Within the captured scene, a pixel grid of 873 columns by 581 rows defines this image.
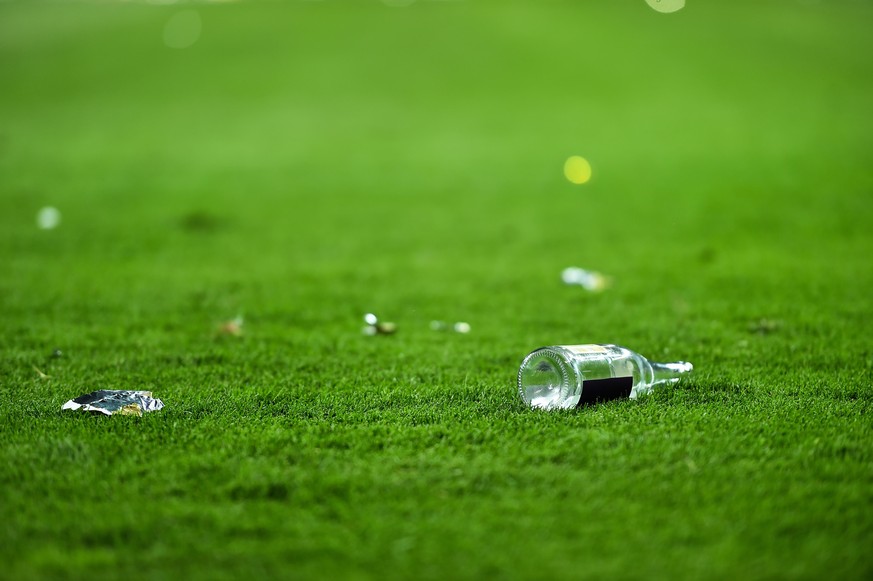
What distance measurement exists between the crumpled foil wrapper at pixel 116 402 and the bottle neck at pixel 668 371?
8.95ft

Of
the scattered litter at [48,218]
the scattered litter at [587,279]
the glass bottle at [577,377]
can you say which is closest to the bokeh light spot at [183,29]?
the scattered litter at [48,218]

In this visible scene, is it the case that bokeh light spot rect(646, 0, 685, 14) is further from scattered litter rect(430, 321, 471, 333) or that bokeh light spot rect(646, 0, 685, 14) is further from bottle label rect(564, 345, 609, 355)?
bottle label rect(564, 345, 609, 355)

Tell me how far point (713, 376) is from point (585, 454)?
1.53 m

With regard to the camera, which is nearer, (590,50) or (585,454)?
(585,454)

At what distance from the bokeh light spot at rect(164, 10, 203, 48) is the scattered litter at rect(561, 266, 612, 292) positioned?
22819 millimetres

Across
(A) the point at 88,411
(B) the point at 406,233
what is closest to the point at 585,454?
(A) the point at 88,411

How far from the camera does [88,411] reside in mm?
4016

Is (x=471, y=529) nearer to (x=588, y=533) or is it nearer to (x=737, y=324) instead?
(x=588, y=533)

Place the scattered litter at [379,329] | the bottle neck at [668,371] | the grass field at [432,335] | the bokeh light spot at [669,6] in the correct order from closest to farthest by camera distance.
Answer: the grass field at [432,335] → the bottle neck at [668,371] → the scattered litter at [379,329] → the bokeh light spot at [669,6]

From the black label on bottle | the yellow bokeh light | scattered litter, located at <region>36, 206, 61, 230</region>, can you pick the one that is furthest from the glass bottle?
the yellow bokeh light

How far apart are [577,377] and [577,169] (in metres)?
11.2

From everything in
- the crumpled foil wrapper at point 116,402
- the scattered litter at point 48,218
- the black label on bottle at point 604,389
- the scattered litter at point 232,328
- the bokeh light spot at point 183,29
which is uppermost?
the bokeh light spot at point 183,29

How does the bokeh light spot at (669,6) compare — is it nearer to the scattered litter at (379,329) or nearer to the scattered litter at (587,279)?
→ the scattered litter at (587,279)

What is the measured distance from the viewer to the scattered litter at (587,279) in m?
7.44
